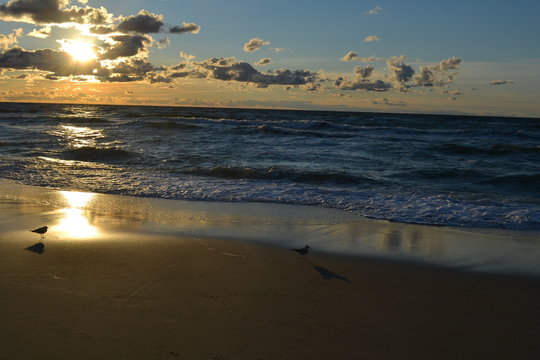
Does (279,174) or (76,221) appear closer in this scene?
(76,221)

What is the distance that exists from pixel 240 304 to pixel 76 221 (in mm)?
4117

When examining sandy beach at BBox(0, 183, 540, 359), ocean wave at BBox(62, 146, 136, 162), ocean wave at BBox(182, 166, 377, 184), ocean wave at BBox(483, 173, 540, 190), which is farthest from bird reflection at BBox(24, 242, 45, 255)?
ocean wave at BBox(483, 173, 540, 190)

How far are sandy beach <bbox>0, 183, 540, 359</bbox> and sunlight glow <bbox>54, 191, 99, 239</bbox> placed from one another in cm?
25

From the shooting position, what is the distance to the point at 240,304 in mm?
3848

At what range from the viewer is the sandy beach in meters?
3.17

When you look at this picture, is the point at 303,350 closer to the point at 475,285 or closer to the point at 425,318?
the point at 425,318

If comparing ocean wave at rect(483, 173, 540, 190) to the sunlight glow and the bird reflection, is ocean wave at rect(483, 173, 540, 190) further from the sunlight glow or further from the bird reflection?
the bird reflection

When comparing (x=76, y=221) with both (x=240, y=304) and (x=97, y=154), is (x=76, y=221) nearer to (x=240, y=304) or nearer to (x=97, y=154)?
(x=240, y=304)

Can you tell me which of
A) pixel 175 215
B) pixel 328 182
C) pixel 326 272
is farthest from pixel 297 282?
pixel 328 182

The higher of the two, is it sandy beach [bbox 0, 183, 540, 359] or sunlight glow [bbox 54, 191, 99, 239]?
sunlight glow [bbox 54, 191, 99, 239]

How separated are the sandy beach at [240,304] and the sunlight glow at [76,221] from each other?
255 millimetres

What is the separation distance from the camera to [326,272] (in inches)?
187

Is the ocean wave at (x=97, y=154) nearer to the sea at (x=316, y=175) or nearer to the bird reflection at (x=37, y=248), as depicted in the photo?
the sea at (x=316, y=175)

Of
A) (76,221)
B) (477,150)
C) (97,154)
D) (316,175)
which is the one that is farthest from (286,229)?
(477,150)
